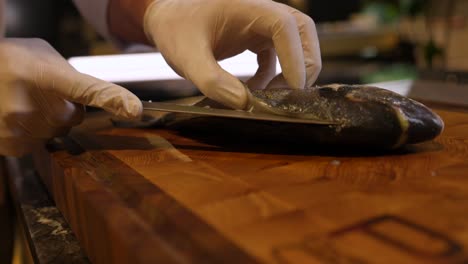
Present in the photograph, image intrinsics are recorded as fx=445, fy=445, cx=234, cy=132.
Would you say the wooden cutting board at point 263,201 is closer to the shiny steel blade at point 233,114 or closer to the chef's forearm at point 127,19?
the shiny steel blade at point 233,114

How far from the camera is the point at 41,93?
85cm

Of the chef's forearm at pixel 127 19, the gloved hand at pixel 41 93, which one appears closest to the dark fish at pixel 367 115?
the gloved hand at pixel 41 93

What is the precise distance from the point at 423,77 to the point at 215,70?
1327 mm

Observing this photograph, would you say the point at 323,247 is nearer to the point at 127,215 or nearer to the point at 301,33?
the point at 127,215

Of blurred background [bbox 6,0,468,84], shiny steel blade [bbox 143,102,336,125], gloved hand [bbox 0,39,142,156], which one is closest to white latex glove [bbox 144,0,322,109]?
shiny steel blade [bbox 143,102,336,125]

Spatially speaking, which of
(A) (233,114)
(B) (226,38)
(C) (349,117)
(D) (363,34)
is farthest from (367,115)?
(D) (363,34)

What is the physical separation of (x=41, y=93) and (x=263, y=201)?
53 centimetres

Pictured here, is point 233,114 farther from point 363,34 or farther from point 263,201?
point 363,34

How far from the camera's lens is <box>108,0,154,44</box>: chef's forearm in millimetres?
1193

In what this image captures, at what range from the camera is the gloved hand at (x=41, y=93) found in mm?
823

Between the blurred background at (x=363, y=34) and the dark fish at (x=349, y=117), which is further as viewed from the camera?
the blurred background at (x=363, y=34)

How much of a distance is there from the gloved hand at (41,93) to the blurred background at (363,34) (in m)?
1.26

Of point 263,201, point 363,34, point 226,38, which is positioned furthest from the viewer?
point 363,34

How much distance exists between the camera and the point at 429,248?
421 millimetres
